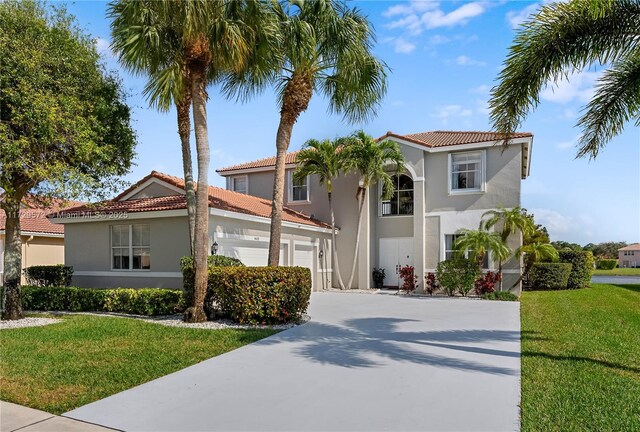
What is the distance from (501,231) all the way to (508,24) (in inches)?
460

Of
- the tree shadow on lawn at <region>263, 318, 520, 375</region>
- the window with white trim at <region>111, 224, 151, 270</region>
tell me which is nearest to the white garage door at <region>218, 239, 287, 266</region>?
the window with white trim at <region>111, 224, 151, 270</region>

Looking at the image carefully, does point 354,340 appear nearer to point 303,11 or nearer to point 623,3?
point 623,3

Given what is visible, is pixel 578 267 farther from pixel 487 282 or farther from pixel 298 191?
pixel 298 191

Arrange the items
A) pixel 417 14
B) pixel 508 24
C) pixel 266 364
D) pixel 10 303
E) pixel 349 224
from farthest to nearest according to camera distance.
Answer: pixel 349 224
pixel 10 303
pixel 417 14
pixel 508 24
pixel 266 364

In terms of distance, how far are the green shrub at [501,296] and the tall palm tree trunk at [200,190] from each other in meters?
11.6

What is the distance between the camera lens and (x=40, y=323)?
36.8 ft

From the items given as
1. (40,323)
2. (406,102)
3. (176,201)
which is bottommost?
(40,323)

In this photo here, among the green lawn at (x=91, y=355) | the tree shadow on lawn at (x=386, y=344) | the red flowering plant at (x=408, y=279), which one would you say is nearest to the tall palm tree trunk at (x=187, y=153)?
the green lawn at (x=91, y=355)

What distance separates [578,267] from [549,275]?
2.33m

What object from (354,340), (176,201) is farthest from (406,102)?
(176,201)

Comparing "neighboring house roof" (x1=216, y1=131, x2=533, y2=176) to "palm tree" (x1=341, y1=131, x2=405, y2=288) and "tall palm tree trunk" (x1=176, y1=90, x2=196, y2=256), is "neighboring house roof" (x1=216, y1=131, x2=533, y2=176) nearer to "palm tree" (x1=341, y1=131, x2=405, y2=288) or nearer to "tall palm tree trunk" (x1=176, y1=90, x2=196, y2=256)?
"palm tree" (x1=341, y1=131, x2=405, y2=288)

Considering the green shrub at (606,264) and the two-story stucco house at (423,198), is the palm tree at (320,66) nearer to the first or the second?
the two-story stucco house at (423,198)

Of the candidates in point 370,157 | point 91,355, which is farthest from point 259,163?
point 91,355

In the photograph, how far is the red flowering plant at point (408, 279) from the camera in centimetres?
1973
